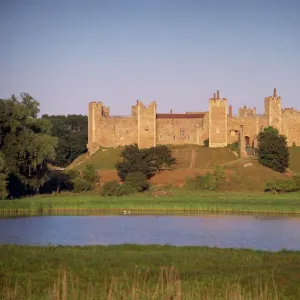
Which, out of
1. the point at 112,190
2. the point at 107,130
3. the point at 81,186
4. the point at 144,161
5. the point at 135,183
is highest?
the point at 107,130

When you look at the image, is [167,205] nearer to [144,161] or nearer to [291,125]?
[144,161]

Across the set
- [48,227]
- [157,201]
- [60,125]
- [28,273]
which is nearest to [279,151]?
[157,201]

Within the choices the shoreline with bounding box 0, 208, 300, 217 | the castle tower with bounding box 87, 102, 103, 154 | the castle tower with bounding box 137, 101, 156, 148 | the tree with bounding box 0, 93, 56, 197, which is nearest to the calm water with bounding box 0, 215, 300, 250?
the shoreline with bounding box 0, 208, 300, 217

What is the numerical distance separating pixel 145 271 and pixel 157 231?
12.5 meters

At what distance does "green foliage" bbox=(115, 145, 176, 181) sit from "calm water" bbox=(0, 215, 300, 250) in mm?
15908

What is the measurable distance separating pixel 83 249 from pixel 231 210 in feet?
54.8

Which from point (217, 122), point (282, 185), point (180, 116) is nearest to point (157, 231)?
point (282, 185)

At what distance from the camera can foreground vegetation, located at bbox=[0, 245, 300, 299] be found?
530 inches

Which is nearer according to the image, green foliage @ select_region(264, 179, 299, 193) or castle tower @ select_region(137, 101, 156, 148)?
green foliage @ select_region(264, 179, 299, 193)

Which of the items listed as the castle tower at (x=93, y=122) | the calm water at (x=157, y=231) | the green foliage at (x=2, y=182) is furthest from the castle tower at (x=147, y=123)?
the calm water at (x=157, y=231)

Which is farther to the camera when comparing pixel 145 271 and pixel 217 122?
pixel 217 122

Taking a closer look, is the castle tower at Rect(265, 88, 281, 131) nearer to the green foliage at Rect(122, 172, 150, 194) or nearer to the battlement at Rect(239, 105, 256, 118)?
the battlement at Rect(239, 105, 256, 118)

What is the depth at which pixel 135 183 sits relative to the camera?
46.1 metres

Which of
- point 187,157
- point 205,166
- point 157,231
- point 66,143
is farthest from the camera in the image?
point 66,143
